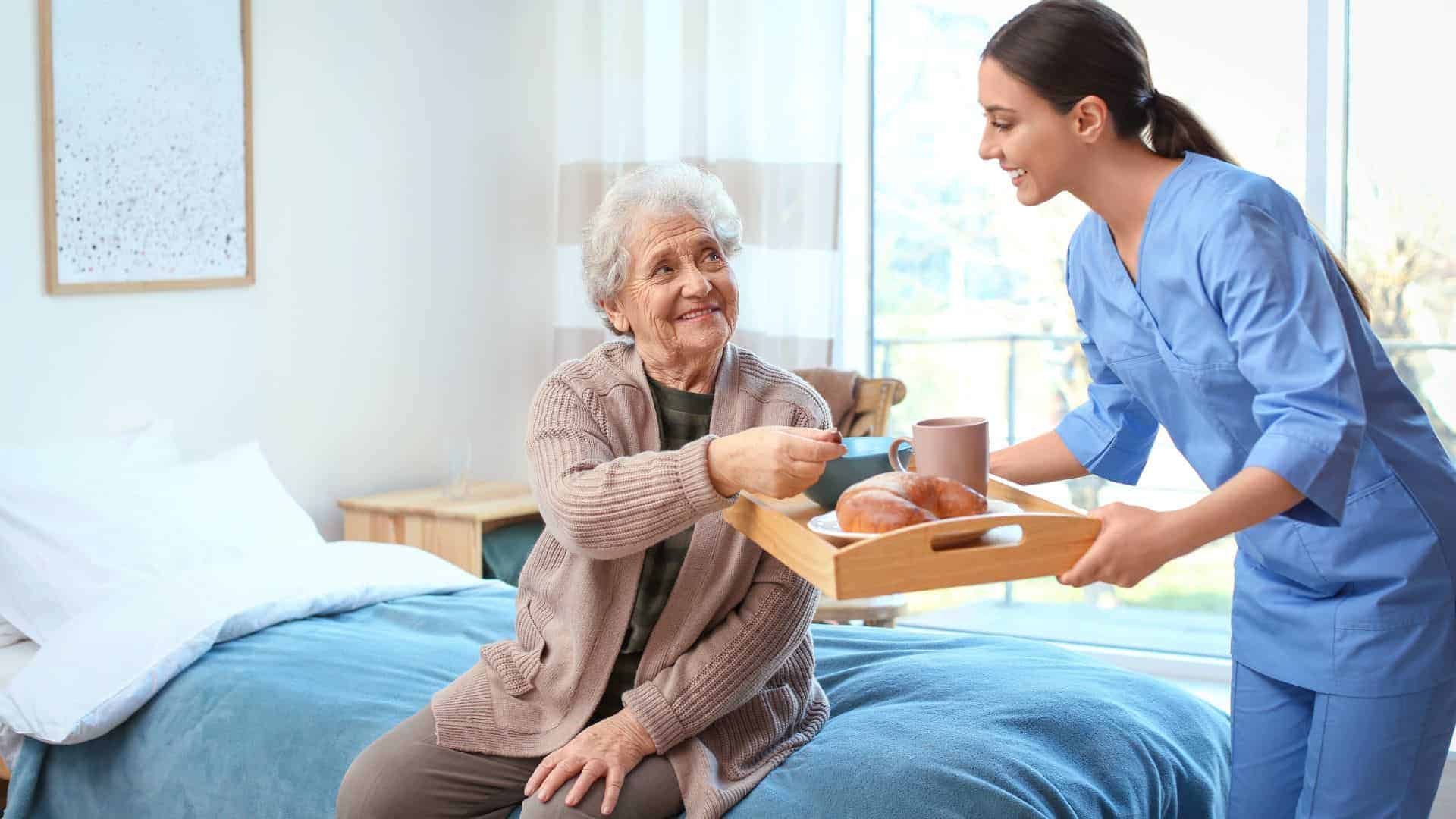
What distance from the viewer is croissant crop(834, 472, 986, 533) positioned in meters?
1.45

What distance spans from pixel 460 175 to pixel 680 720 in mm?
2762

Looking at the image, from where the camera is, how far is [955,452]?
5.25 feet

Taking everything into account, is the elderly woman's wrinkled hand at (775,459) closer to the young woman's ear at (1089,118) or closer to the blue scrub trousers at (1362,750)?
the young woman's ear at (1089,118)

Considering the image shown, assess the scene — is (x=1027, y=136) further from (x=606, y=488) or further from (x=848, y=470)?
(x=606, y=488)

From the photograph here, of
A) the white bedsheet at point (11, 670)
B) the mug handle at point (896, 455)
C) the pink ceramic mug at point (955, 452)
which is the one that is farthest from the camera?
the white bedsheet at point (11, 670)

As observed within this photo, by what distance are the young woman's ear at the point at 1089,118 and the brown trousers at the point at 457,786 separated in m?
0.99

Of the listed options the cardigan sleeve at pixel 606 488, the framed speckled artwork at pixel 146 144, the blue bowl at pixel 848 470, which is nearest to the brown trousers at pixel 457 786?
the cardigan sleeve at pixel 606 488

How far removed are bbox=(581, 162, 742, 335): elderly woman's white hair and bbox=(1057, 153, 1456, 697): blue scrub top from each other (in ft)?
1.97

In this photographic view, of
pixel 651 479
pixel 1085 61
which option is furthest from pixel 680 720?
pixel 1085 61

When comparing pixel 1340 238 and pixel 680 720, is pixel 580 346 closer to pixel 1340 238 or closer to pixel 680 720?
pixel 1340 238

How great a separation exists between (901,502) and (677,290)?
635 mm

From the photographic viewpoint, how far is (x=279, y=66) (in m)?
3.65

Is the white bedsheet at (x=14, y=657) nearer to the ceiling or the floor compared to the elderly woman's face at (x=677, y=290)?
nearer to the floor

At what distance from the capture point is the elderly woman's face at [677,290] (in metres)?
1.98
